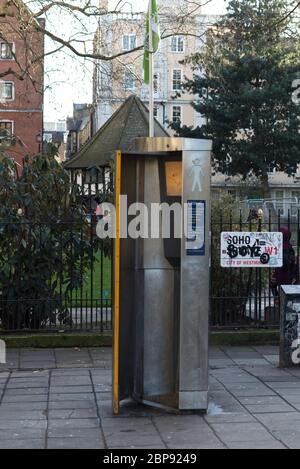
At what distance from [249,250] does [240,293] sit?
81 centimetres

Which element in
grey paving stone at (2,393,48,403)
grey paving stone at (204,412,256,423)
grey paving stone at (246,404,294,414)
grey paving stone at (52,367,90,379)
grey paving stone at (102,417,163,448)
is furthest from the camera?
grey paving stone at (52,367,90,379)

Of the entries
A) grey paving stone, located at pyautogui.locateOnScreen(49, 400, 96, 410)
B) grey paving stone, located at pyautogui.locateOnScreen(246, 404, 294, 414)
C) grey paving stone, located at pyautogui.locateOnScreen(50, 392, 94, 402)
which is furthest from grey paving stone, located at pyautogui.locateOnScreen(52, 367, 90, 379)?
grey paving stone, located at pyautogui.locateOnScreen(246, 404, 294, 414)

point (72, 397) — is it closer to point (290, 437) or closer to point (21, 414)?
point (21, 414)

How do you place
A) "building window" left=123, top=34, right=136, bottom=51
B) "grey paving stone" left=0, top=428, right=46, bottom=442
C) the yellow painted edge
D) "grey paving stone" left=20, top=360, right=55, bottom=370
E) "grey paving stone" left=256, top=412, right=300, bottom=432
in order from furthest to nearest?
"building window" left=123, top=34, right=136, bottom=51 → "grey paving stone" left=20, top=360, right=55, bottom=370 → the yellow painted edge → "grey paving stone" left=256, top=412, right=300, bottom=432 → "grey paving stone" left=0, top=428, right=46, bottom=442

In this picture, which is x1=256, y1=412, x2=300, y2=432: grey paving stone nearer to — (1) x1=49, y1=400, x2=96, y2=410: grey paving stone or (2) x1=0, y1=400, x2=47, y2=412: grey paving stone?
(1) x1=49, y1=400, x2=96, y2=410: grey paving stone

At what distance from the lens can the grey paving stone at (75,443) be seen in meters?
5.82

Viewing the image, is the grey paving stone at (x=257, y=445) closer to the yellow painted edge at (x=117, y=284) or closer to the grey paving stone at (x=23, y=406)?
A: the yellow painted edge at (x=117, y=284)

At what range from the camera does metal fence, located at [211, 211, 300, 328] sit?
11039 millimetres

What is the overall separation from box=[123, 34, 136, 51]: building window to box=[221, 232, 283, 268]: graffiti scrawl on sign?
28.8 feet

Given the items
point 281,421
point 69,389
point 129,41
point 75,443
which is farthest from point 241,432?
point 129,41

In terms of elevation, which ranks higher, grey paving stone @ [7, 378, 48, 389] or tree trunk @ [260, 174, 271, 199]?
tree trunk @ [260, 174, 271, 199]

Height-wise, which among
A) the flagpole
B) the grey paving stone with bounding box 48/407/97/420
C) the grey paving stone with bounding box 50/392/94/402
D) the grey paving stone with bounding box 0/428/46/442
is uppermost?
the flagpole

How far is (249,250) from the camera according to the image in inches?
424
